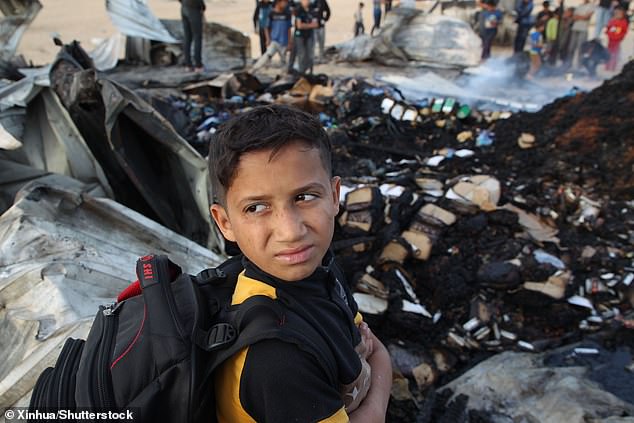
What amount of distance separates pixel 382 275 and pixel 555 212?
220cm

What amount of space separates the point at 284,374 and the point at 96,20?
73.6 feet

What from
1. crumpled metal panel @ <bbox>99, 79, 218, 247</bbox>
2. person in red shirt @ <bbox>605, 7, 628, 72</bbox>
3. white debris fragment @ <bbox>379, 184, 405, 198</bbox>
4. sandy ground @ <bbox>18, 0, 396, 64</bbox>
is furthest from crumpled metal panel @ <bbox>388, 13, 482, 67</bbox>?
crumpled metal panel @ <bbox>99, 79, 218, 247</bbox>

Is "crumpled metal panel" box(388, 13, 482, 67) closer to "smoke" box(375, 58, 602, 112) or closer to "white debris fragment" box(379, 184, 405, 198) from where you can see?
"smoke" box(375, 58, 602, 112)

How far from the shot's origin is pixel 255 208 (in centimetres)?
106

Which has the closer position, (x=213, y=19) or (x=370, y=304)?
(x=370, y=304)

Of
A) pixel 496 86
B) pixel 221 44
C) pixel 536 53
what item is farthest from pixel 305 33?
pixel 536 53

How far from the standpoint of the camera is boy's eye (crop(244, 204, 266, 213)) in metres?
1.05

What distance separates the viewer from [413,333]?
3.47m

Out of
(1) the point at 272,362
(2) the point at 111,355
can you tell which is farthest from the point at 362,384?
(2) the point at 111,355

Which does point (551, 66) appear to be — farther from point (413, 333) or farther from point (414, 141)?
point (413, 333)

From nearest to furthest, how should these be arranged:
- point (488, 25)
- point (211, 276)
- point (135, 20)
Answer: point (211, 276)
point (135, 20)
point (488, 25)

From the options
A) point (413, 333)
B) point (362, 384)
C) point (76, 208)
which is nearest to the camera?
point (362, 384)

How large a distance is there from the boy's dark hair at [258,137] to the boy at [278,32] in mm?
10818

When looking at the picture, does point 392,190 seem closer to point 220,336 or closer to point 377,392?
point 377,392
